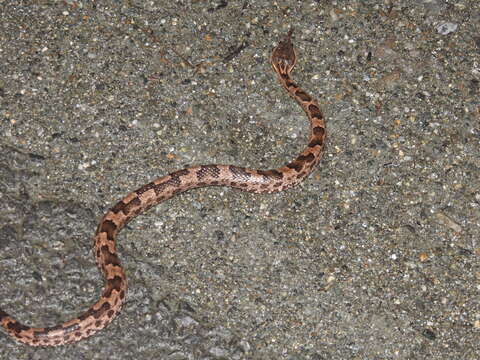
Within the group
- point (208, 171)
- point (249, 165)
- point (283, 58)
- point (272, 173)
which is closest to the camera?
point (208, 171)

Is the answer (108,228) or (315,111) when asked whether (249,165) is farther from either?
(108,228)

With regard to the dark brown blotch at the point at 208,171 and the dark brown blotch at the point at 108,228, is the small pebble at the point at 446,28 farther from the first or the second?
the dark brown blotch at the point at 108,228

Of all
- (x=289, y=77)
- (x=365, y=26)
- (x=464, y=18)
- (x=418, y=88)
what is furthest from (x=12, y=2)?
(x=464, y=18)

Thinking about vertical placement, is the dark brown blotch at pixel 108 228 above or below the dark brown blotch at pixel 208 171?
below

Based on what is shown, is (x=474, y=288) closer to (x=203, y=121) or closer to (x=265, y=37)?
(x=203, y=121)

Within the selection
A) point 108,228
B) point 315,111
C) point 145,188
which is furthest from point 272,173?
point 108,228

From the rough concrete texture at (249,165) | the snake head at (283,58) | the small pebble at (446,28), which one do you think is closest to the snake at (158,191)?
the snake head at (283,58)

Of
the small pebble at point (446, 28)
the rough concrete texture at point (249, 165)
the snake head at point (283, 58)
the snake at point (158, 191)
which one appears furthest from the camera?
the small pebble at point (446, 28)
